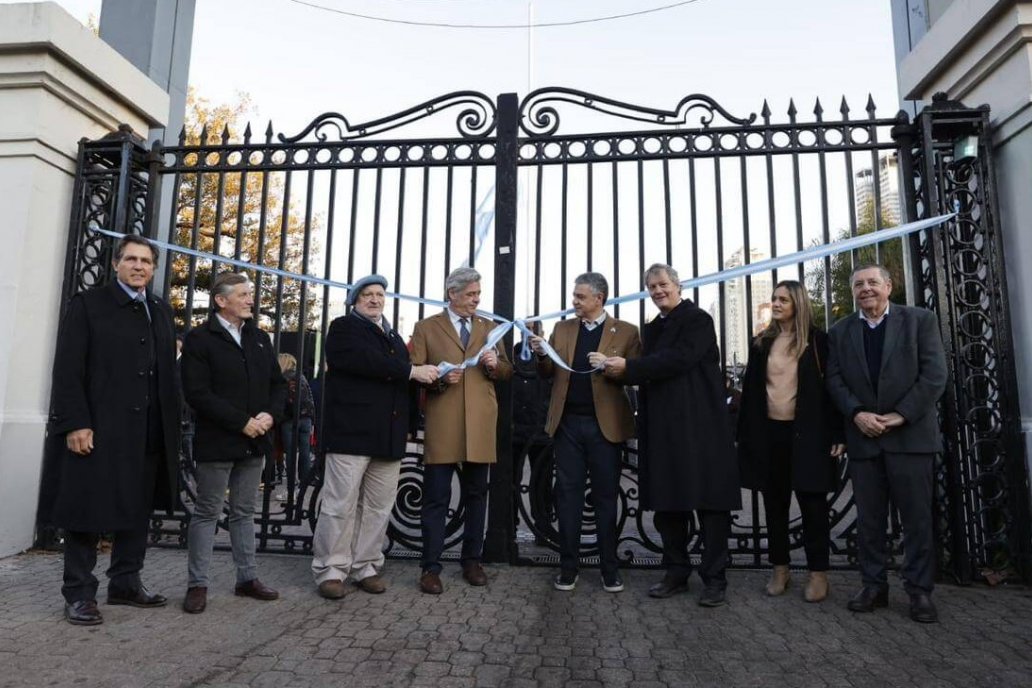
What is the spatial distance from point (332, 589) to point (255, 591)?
1.46ft

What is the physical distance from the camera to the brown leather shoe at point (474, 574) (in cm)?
430

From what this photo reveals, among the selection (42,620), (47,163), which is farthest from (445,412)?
(47,163)

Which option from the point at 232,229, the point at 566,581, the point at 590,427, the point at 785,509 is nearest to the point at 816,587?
the point at 785,509

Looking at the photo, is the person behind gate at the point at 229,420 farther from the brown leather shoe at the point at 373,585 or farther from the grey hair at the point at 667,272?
the grey hair at the point at 667,272

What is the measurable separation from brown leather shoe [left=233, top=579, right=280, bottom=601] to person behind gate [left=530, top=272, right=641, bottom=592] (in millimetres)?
1709

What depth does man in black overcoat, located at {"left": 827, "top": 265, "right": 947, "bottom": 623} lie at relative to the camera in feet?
12.2

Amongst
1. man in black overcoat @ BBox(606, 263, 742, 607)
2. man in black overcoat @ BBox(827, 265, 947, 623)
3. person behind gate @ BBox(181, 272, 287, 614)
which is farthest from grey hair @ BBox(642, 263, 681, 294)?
person behind gate @ BBox(181, 272, 287, 614)

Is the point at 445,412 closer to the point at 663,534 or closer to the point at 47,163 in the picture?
the point at 663,534

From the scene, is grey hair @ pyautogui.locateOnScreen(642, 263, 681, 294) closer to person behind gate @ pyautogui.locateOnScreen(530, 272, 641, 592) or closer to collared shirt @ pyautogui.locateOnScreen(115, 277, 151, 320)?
person behind gate @ pyautogui.locateOnScreen(530, 272, 641, 592)

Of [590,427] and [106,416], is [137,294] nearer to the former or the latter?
[106,416]

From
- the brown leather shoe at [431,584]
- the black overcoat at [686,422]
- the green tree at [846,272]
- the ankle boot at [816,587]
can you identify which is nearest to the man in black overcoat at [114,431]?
the brown leather shoe at [431,584]

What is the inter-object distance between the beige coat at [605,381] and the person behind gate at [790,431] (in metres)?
0.73

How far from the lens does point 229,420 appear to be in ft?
12.1

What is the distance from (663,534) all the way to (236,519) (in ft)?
8.45
